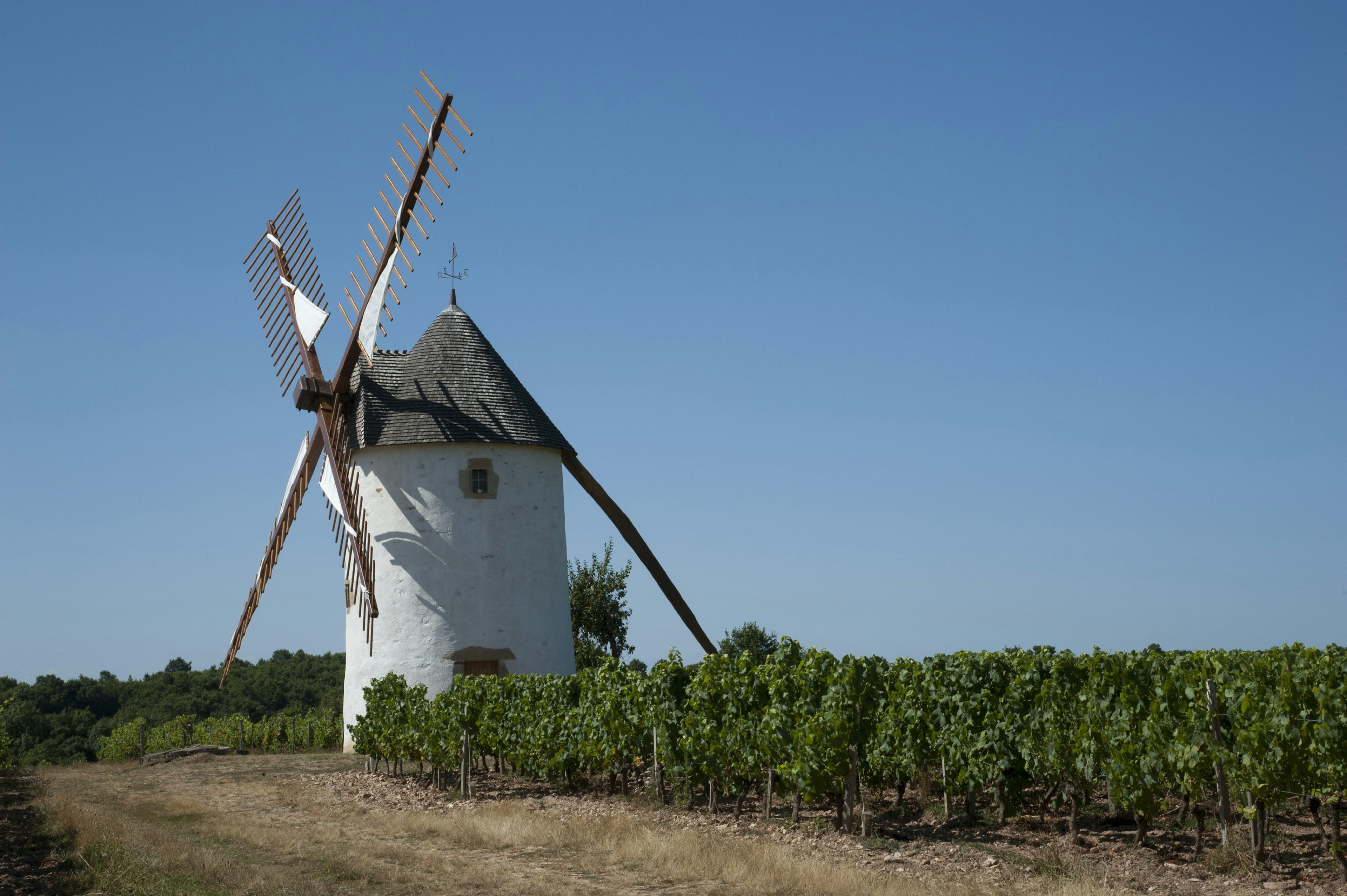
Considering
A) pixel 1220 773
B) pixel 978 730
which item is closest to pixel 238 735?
pixel 978 730

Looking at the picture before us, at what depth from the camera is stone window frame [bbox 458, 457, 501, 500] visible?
20156mm

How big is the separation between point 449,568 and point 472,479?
1754 millimetres

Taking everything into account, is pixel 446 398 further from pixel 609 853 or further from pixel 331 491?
pixel 609 853

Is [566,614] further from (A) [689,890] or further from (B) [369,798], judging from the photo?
(A) [689,890]

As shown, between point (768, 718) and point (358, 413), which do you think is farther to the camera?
point (358, 413)

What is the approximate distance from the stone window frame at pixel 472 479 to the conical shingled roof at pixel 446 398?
42cm

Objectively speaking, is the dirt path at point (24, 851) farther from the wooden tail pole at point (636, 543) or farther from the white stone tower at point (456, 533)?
the wooden tail pole at point (636, 543)

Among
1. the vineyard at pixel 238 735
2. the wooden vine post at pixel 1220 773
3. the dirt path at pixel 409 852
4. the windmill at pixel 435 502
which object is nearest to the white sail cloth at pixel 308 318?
the windmill at pixel 435 502

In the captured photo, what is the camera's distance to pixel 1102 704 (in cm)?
1000

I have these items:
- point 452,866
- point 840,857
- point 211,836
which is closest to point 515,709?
point 211,836

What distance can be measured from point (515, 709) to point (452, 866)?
232 inches

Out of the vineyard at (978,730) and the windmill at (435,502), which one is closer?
the vineyard at (978,730)

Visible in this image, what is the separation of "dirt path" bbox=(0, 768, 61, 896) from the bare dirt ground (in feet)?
0.51

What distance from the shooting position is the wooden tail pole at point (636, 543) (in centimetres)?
2244
